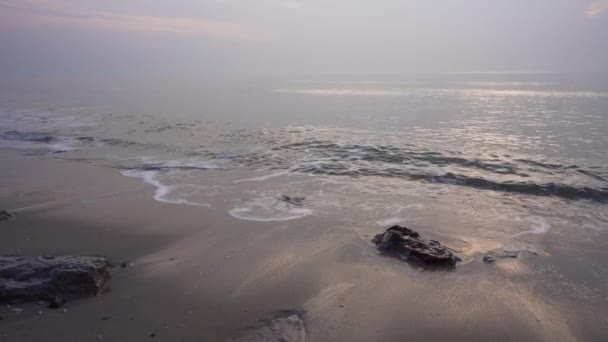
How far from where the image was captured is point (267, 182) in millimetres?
11641

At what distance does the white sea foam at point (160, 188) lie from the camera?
9.73m

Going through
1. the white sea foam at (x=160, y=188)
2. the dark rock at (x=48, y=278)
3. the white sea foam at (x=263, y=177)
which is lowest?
the white sea foam at (x=160, y=188)

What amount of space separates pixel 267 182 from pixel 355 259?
5.66 meters

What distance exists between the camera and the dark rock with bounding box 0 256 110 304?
15.6ft

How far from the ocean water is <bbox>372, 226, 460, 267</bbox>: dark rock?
3.22 ft

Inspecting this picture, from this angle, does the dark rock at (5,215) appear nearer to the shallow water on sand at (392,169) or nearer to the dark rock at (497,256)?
the shallow water on sand at (392,169)

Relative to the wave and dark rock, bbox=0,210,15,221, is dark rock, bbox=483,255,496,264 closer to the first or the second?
the wave

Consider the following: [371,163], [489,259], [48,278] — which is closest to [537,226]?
[489,259]

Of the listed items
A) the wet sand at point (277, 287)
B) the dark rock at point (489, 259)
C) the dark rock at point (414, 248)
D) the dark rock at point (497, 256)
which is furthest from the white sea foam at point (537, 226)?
the dark rock at point (414, 248)

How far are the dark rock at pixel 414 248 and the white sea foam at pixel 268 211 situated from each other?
2.16m

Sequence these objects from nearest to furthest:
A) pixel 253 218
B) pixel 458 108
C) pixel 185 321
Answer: pixel 185 321 → pixel 253 218 → pixel 458 108

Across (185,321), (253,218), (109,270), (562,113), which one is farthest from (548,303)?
(562,113)

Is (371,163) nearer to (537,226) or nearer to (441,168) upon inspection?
(441,168)

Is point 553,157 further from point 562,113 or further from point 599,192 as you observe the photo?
point 562,113
